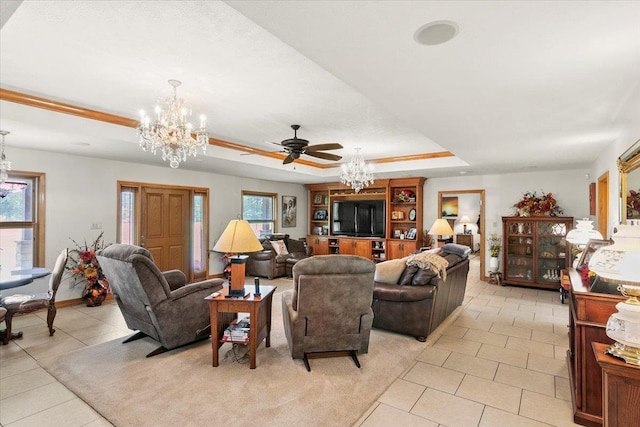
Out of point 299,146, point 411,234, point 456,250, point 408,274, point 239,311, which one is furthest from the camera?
point 411,234

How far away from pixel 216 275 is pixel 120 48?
215 inches

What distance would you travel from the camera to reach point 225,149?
16.9 feet

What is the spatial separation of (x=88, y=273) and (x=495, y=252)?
281 inches

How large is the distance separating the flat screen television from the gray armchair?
5.16 metres

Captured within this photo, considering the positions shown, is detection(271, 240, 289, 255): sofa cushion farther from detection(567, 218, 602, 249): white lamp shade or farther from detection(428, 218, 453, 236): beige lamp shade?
detection(567, 218, 602, 249): white lamp shade

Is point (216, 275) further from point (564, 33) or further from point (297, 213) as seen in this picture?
point (564, 33)

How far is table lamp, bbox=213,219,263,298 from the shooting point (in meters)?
3.08

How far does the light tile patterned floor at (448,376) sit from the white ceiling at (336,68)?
223 cm

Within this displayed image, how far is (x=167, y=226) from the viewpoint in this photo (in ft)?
20.5

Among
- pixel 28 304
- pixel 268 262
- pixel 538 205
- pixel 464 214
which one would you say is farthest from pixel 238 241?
pixel 464 214

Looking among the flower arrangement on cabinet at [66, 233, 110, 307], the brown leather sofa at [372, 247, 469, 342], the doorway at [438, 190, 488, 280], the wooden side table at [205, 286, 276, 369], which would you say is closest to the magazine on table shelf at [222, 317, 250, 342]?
the wooden side table at [205, 286, 276, 369]

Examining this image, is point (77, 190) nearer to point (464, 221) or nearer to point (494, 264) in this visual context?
point (494, 264)

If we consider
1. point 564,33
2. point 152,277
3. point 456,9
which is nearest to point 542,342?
point 564,33

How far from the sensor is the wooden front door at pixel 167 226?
5.94m
